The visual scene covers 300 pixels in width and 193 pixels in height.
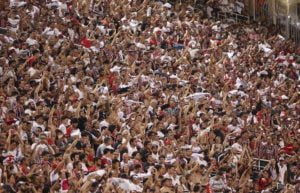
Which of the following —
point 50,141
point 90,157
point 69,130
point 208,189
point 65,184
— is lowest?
point 208,189

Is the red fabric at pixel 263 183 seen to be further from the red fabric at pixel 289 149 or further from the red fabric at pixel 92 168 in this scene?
the red fabric at pixel 92 168

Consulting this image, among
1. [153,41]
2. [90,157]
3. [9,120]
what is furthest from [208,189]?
[153,41]

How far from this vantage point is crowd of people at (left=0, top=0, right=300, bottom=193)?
44.7 ft

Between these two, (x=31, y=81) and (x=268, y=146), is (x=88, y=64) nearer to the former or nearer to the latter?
(x=31, y=81)

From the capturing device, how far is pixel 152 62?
64.3 feet

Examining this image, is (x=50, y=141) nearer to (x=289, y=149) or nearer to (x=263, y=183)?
(x=263, y=183)

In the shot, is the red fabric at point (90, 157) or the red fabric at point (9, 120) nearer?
the red fabric at point (90, 157)

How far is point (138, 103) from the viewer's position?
17047mm

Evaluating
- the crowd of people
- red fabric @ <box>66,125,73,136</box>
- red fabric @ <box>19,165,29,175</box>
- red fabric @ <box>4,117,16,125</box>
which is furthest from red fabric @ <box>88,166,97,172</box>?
red fabric @ <box>4,117,16,125</box>

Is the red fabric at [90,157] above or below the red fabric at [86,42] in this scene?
below

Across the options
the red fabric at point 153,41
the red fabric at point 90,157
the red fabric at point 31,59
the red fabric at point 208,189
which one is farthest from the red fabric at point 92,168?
the red fabric at point 153,41

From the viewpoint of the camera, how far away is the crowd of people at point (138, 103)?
44.7 feet

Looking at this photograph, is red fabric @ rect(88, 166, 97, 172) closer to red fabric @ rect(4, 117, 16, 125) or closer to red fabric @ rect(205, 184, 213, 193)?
red fabric @ rect(4, 117, 16, 125)

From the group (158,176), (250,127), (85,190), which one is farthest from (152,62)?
(85,190)
